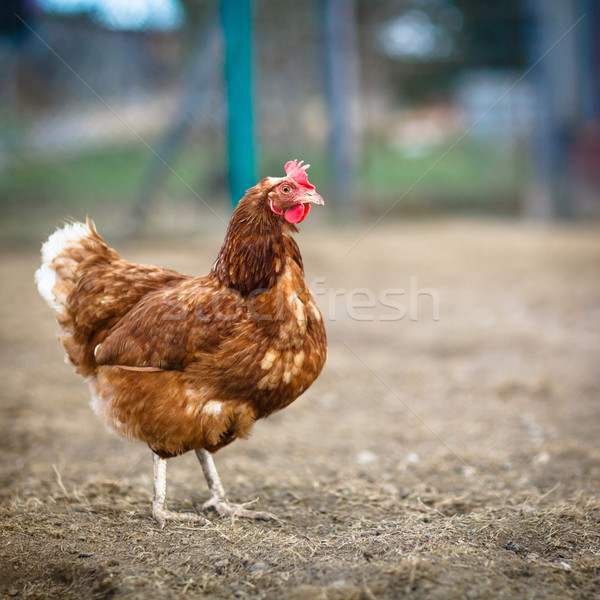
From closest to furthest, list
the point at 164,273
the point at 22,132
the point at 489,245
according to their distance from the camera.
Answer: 1. the point at 164,273
2. the point at 22,132
3. the point at 489,245

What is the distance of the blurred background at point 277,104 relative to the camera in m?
6.39

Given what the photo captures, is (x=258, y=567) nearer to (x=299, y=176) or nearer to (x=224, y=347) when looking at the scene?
(x=224, y=347)

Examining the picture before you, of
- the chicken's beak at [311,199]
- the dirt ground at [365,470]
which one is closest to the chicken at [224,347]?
the chicken's beak at [311,199]

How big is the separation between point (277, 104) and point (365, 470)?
5742 millimetres

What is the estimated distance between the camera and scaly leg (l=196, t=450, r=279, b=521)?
240 centimetres

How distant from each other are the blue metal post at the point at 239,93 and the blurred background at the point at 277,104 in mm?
14

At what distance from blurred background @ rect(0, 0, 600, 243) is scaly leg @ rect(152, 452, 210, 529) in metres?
3.74

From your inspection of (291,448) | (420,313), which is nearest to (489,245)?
(420,313)

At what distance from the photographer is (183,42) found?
691 centimetres

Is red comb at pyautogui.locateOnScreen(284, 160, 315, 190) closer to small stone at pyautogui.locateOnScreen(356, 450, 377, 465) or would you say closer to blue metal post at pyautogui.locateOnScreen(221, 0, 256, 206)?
small stone at pyautogui.locateOnScreen(356, 450, 377, 465)

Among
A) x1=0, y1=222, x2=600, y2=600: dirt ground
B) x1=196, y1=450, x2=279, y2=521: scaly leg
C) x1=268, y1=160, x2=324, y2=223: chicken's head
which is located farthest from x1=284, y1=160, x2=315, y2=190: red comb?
x1=0, y1=222, x2=600, y2=600: dirt ground

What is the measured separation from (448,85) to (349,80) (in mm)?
3084

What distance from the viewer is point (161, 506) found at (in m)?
2.35

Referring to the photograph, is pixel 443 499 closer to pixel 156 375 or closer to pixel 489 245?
pixel 156 375
